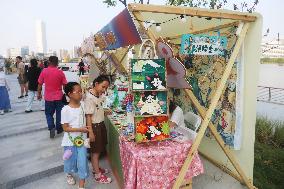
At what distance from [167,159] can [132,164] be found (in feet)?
1.57

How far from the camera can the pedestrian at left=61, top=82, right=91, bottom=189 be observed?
4156 mm

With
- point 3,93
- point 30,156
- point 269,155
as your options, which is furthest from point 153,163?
point 3,93

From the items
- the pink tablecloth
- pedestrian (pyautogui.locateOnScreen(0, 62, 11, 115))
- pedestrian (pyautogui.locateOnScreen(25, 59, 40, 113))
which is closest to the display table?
the pink tablecloth

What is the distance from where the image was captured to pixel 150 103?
3619 mm

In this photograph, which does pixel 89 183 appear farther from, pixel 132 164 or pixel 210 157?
pixel 210 157

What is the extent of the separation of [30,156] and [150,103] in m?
3.68

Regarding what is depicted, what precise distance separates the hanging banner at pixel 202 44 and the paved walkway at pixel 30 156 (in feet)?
8.19

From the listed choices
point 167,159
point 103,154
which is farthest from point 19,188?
point 167,159

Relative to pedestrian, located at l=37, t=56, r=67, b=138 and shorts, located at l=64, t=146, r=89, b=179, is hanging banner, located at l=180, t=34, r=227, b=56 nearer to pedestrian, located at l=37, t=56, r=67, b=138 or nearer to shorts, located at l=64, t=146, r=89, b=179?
shorts, located at l=64, t=146, r=89, b=179

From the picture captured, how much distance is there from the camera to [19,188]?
4625 millimetres

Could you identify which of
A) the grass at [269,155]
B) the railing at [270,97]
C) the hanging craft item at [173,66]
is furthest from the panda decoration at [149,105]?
the railing at [270,97]

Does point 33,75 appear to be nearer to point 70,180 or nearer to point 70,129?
point 70,180

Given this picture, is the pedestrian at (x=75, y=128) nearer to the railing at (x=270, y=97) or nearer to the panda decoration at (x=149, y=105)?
the panda decoration at (x=149, y=105)

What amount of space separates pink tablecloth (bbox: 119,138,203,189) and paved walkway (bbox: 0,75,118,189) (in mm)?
1182
